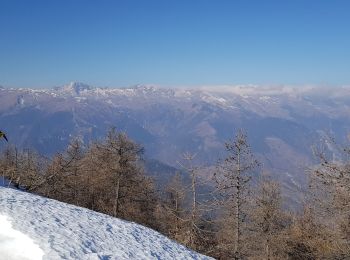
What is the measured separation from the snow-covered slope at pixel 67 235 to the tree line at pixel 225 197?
16.1 feet

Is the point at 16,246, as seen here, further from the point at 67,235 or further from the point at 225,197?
the point at 225,197

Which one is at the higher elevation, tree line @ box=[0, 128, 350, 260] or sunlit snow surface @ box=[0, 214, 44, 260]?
sunlit snow surface @ box=[0, 214, 44, 260]

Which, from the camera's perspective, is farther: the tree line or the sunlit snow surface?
the tree line

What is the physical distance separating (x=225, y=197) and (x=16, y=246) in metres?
23.7

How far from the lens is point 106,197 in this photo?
4653cm

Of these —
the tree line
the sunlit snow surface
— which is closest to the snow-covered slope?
the sunlit snow surface

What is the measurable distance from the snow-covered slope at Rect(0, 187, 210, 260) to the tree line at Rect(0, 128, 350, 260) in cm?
489

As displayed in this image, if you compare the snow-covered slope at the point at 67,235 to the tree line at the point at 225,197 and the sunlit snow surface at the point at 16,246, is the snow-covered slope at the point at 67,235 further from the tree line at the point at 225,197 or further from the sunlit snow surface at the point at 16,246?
the tree line at the point at 225,197

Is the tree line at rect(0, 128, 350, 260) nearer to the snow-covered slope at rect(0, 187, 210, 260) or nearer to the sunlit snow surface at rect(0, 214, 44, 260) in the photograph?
the snow-covered slope at rect(0, 187, 210, 260)

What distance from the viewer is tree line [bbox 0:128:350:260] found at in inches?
682

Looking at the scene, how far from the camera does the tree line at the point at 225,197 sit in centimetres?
1731

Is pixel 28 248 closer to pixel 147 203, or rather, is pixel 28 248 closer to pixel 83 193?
pixel 147 203

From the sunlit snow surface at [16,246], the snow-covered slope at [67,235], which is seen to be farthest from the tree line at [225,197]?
the sunlit snow surface at [16,246]

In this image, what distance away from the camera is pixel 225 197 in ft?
98.7
